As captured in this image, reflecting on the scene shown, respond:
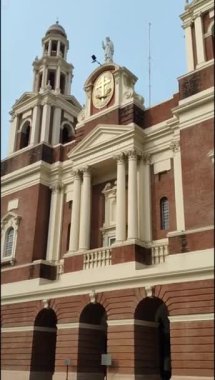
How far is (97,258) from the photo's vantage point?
1897cm

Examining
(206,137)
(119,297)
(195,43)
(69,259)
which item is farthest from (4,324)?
(195,43)

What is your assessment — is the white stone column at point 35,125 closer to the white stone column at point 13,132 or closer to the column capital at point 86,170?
the white stone column at point 13,132

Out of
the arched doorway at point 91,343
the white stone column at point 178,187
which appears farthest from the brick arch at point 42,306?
the white stone column at point 178,187

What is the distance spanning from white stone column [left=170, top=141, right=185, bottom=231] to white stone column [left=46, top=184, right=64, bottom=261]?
7159 millimetres

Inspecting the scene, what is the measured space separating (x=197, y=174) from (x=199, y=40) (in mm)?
6596

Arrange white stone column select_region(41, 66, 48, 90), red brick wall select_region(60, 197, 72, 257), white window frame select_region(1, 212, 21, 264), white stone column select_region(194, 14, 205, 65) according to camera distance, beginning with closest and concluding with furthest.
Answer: white stone column select_region(194, 14, 205, 65), red brick wall select_region(60, 197, 72, 257), white window frame select_region(1, 212, 21, 264), white stone column select_region(41, 66, 48, 90)

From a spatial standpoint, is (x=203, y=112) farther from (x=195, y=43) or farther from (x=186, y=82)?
(x=195, y=43)

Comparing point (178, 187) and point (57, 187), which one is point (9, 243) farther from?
point (178, 187)

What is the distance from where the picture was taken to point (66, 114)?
27.6 metres

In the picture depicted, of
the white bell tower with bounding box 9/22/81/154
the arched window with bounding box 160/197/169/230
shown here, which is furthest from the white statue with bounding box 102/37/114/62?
the arched window with bounding box 160/197/169/230

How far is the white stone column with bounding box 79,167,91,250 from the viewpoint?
2014 centimetres

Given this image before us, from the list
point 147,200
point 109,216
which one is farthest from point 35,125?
point 147,200

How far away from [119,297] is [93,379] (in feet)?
12.3

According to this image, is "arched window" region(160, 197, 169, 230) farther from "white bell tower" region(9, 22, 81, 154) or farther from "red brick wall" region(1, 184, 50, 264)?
"white bell tower" region(9, 22, 81, 154)
